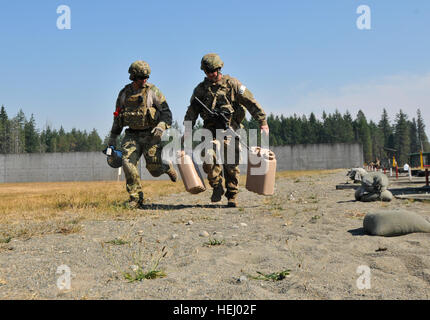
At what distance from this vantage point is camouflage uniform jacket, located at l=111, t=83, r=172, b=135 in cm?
595

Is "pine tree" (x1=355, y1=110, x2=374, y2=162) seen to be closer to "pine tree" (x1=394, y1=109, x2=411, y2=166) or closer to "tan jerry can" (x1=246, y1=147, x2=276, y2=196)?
"pine tree" (x1=394, y1=109, x2=411, y2=166)

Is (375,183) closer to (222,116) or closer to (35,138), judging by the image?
(222,116)

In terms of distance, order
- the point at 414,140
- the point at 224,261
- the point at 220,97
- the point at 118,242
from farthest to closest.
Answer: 1. the point at 414,140
2. the point at 220,97
3. the point at 118,242
4. the point at 224,261

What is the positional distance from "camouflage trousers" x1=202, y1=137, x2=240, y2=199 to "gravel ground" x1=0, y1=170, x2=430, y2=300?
170 centimetres

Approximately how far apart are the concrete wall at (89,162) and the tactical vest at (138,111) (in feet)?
100

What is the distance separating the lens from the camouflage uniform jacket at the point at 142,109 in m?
5.95

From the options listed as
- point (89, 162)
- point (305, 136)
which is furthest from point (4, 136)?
point (305, 136)

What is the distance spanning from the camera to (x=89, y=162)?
36.2 meters

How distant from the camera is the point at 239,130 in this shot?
6219mm

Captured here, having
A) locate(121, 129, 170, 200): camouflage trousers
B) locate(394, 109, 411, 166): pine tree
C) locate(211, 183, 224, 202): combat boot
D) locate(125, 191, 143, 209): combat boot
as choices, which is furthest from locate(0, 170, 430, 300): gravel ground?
locate(394, 109, 411, 166): pine tree

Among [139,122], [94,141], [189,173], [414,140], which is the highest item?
[94,141]

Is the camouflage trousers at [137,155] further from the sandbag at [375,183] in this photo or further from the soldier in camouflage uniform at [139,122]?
the sandbag at [375,183]

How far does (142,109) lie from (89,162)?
1264 inches
